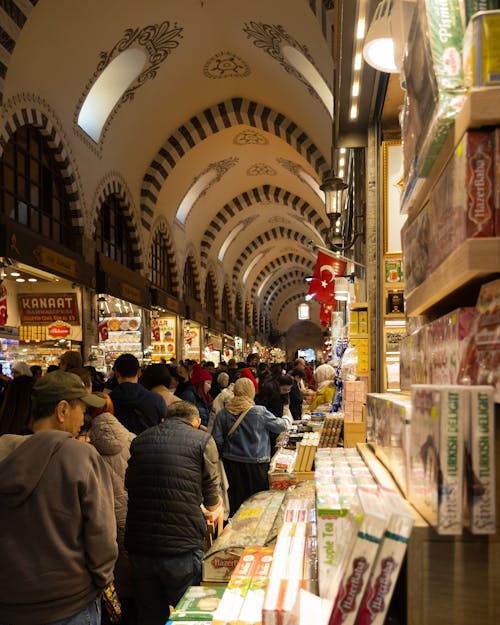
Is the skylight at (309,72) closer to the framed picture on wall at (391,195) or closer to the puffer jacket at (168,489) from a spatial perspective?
the framed picture on wall at (391,195)

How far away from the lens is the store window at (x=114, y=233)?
12.8 metres

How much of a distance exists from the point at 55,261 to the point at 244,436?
5.19m

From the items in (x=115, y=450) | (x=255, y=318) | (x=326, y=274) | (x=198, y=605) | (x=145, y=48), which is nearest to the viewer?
(x=198, y=605)

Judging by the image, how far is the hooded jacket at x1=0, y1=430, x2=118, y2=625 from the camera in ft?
7.95

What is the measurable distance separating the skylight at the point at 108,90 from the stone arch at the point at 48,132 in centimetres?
116

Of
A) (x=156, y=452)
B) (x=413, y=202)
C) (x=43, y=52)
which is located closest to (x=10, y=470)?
(x=156, y=452)

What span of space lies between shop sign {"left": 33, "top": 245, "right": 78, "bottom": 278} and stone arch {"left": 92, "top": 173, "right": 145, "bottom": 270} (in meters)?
1.60

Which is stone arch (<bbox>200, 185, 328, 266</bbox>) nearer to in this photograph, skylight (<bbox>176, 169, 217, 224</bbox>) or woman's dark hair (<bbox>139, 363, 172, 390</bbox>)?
skylight (<bbox>176, 169, 217, 224</bbox>)

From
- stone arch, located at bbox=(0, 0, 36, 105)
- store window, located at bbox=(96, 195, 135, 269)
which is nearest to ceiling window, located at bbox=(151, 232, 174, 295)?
store window, located at bbox=(96, 195, 135, 269)

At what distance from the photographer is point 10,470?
2.47 m

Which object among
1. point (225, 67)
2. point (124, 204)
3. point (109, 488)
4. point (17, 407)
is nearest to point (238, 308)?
point (124, 204)

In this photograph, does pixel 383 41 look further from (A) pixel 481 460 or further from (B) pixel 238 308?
(B) pixel 238 308

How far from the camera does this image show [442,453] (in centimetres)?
117

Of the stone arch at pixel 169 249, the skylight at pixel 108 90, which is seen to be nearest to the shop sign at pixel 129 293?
the stone arch at pixel 169 249
